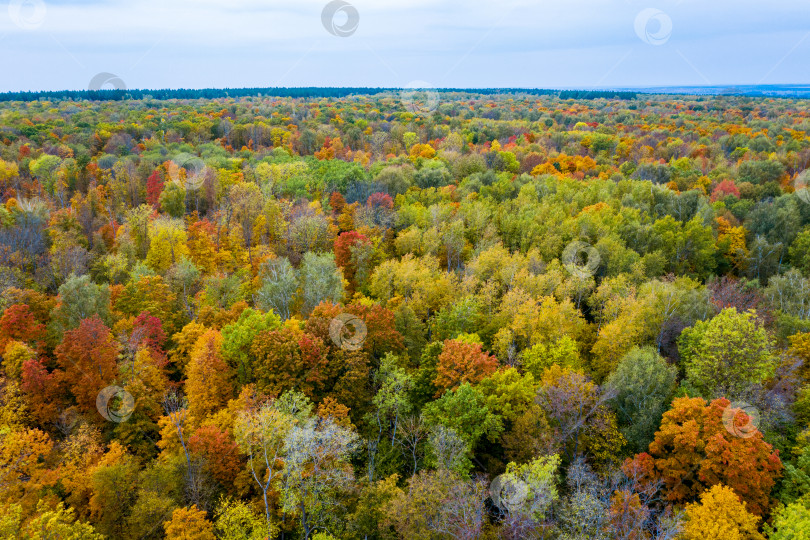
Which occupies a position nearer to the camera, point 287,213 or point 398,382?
point 398,382

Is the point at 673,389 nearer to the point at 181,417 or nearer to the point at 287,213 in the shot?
the point at 181,417

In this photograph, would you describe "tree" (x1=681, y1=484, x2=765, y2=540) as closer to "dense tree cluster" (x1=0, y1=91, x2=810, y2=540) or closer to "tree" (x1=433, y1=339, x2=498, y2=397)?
"dense tree cluster" (x1=0, y1=91, x2=810, y2=540)

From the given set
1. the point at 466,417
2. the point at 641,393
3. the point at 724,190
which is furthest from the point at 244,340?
the point at 724,190

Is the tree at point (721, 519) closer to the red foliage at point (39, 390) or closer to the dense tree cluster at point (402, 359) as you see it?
the dense tree cluster at point (402, 359)

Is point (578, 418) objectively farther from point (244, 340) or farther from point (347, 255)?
point (347, 255)

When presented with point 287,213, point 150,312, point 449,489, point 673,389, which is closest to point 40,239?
point 150,312

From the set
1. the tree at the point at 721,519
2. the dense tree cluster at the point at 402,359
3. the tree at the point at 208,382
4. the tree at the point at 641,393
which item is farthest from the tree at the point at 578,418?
the tree at the point at 208,382

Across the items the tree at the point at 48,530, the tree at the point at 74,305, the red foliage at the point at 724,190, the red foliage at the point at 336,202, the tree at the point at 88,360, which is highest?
the red foliage at the point at 724,190
